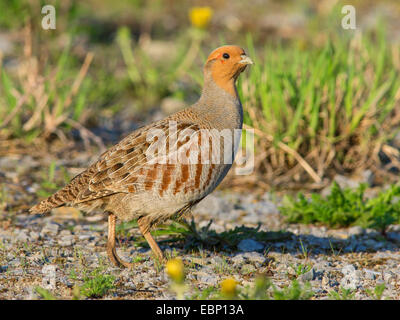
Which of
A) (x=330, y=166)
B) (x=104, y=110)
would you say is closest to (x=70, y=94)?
(x=104, y=110)

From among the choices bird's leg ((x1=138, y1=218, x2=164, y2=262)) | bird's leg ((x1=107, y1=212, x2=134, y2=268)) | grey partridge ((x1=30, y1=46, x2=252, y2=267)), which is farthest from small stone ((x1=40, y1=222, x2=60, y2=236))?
bird's leg ((x1=138, y1=218, x2=164, y2=262))

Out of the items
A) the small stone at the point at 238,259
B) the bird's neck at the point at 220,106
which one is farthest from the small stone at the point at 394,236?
the bird's neck at the point at 220,106

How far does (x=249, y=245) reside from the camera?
446 centimetres

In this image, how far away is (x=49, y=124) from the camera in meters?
6.59

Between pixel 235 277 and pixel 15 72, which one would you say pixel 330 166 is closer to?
pixel 235 277

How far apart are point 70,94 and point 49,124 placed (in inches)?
17.0

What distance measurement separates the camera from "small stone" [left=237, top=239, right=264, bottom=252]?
441cm

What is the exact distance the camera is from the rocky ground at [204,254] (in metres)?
3.63

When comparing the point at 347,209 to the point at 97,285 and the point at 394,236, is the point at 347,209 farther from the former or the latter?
the point at 97,285

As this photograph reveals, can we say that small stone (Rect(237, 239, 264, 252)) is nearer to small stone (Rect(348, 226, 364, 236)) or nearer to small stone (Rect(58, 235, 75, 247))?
small stone (Rect(348, 226, 364, 236))

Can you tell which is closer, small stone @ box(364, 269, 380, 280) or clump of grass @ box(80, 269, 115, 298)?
clump of grass @ box(80, 269, 115, 298)

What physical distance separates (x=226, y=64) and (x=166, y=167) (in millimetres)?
961

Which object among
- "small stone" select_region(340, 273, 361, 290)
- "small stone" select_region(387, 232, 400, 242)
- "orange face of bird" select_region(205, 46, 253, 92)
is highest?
"orange face of bird" select_region(205, 46, 253, 92)

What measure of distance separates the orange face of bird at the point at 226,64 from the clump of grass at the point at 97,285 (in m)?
1.66
